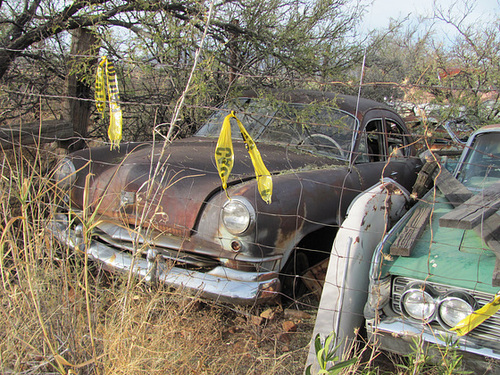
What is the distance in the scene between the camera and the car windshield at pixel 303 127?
387cm

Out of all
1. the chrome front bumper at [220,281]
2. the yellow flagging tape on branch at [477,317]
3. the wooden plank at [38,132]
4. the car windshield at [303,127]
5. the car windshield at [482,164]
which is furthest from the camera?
the wooden plank at [38,132]

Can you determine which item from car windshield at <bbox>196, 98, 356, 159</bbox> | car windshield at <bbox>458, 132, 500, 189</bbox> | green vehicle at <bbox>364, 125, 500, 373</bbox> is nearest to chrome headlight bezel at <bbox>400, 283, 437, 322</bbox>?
green vehicle at <bbox>364, 125, 500, 373</bbox>

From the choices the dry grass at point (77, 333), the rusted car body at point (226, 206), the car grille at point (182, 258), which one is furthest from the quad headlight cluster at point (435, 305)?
the car grille at point (182, 258)

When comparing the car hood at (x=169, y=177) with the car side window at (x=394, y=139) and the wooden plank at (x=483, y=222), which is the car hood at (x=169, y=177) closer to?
the wooden plank at (x=483, y=222)

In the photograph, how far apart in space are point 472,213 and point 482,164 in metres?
1.56

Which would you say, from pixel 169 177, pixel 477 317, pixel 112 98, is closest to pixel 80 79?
pixel 112 98

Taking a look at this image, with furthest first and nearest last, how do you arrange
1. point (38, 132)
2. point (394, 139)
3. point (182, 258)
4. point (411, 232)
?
point (394, 139) → point (38, 132) → point (182, 258) → point (411, 232)

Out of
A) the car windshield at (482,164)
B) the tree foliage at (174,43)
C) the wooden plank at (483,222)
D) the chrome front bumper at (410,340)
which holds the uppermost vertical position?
the tree foliage at (174,43)

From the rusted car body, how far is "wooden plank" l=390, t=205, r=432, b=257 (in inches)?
15.9

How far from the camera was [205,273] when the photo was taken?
270cm

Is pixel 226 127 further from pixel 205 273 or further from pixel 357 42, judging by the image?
pixel 357 42

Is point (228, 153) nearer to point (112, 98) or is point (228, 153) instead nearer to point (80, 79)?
point (112, 98)

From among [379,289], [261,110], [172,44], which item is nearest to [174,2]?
[172,44]

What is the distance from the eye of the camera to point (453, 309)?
2.13m
